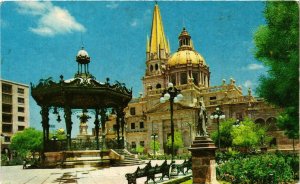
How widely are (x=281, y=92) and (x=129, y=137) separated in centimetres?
5812

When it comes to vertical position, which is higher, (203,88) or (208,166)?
(203,88)

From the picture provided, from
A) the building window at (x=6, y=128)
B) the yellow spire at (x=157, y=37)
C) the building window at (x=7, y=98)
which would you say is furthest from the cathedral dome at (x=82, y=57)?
the yellow spire at (x=157, y=37)

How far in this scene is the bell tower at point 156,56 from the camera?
8188 cm

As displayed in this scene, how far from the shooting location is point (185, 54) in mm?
74938

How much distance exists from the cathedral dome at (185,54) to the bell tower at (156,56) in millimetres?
5768

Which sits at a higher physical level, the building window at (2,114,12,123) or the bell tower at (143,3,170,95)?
the bell tower at (143,3,170,95)

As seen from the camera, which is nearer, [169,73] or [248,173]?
[248,173]

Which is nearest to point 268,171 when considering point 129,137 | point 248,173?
point 248,173

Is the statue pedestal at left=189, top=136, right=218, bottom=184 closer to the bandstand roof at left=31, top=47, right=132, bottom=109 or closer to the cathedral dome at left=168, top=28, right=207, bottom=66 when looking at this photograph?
the bandstand roof at left=31, top=47, right=132, bottom=109

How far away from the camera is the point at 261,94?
1994cm

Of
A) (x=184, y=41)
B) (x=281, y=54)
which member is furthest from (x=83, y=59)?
(x=184, y=41)

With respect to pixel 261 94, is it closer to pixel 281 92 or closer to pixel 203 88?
pixel 281 92

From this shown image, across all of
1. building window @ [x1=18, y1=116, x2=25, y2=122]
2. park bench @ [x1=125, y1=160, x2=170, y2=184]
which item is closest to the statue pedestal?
park bench @ [x1=125, y1=160, x2=170, y2=184]

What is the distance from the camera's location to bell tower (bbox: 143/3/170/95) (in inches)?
3223
